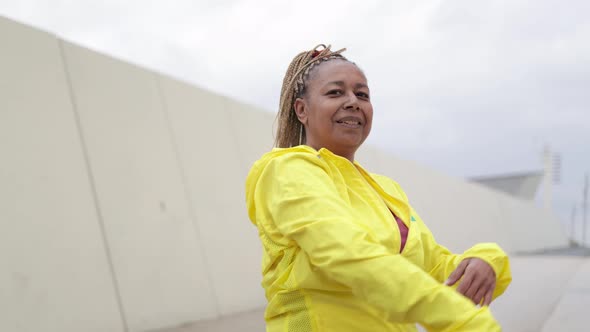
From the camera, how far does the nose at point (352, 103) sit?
166cm

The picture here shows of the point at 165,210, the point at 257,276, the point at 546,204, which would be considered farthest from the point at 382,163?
the point at 546,204

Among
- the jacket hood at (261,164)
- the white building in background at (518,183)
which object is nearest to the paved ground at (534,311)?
the jacket hood at (261,164)

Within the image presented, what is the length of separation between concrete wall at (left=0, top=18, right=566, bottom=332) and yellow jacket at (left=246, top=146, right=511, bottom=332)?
3.14m

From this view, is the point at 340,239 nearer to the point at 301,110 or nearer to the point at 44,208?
the point at 301,110

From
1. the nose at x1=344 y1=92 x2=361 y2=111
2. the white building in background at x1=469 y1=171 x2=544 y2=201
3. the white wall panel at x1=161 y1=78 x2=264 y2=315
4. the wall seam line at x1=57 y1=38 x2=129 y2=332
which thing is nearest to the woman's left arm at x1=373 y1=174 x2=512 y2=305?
the nose at x1=344 y1=92 x2=361 y2=111

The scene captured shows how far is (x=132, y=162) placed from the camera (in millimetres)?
5711

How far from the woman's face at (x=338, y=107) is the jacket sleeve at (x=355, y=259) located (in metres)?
0.27

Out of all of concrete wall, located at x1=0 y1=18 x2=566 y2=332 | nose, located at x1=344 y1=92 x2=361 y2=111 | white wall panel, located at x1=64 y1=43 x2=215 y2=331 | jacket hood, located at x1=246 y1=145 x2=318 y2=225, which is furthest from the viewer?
white wall panel, located at x1=64 y1=43 x2=215 y2=331

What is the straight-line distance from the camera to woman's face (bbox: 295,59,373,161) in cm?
167

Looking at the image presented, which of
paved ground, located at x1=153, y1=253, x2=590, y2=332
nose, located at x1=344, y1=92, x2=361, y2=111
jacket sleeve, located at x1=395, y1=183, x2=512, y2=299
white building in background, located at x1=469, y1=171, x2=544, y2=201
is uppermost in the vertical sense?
nose, located at x1=344, y1=92, x2=361, y2=111

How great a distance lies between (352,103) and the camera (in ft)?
5.43

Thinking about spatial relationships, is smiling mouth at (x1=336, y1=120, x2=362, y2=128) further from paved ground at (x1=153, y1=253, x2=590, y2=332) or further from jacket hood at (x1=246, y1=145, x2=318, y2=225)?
paved ground at (x1=153, y1=253, x2=590, y2=332)

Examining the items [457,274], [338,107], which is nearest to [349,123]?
[338,107]

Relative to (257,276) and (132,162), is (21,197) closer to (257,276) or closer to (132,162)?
(132,162)
